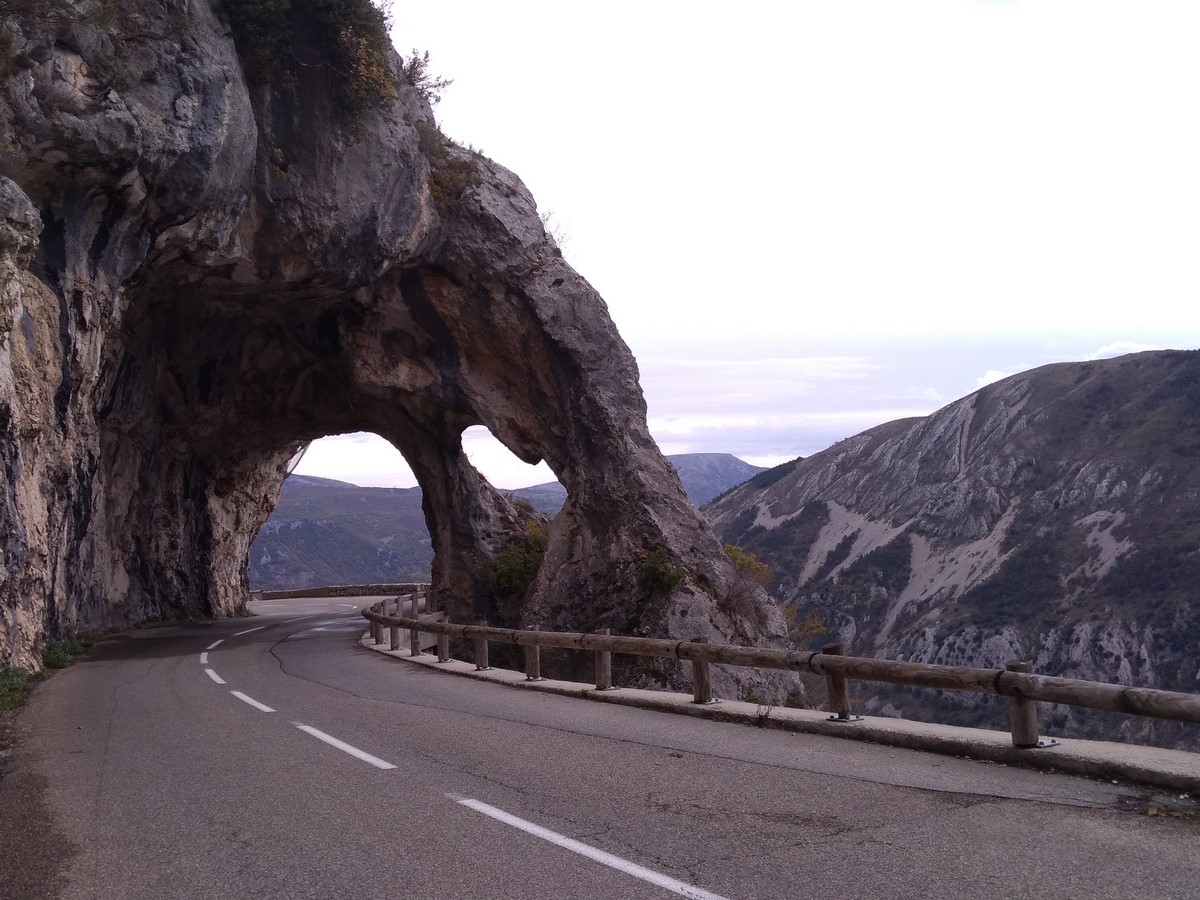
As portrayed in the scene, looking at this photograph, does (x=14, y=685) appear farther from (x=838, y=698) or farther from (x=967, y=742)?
(x=967, y=742)

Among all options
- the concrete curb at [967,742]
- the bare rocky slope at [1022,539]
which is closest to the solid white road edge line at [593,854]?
the concrete curb at [967,742]

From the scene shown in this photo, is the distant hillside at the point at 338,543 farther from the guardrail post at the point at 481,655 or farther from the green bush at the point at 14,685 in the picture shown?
the green bush at the point at 14,685

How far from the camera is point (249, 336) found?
28797 mm

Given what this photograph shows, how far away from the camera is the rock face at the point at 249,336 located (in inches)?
626

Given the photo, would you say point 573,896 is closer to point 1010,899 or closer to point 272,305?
point 1010,899

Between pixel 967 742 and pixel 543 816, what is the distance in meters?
3.73

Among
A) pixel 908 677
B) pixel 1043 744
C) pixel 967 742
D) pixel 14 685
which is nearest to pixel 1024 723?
pixel 1043 744

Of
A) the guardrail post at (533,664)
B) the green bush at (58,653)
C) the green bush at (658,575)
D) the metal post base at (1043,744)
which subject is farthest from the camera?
the green bush at (658,575)

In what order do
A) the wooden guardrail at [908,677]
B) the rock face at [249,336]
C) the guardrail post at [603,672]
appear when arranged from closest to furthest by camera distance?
the wooden guardrail at [908,677]
the guardrail post at [603,672]
the rock face at [249,336]

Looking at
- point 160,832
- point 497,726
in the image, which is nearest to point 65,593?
point 497,726

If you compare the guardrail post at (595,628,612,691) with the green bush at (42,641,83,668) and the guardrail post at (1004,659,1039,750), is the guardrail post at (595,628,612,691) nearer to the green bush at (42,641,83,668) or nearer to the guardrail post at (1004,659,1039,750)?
the guardrail post at (1004,659,1039,750)

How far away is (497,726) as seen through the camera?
10.6 m

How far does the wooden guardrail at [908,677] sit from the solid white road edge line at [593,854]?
11.4ft

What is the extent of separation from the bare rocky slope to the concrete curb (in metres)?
28.7
